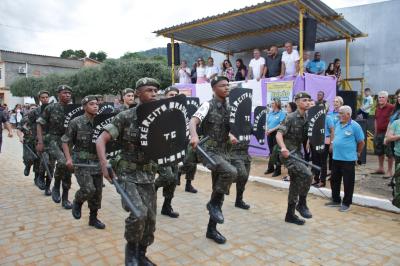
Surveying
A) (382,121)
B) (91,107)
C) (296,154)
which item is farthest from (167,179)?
(382,121)

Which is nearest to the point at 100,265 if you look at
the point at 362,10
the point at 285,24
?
the point at 285,24

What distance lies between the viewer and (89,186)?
4.97m

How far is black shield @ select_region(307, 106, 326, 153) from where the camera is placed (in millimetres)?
5379

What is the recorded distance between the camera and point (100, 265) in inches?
149

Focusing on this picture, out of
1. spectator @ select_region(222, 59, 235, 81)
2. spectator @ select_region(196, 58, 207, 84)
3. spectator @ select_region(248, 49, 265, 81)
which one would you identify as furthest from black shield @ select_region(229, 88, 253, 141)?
spectator @ select_region(196, 58, 207, 84)

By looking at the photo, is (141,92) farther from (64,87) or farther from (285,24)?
(285,24)

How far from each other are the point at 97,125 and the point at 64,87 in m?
1.71

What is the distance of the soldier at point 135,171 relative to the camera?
3.34 metres

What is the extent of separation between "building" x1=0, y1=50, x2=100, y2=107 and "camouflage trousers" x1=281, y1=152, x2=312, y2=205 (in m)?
44.7

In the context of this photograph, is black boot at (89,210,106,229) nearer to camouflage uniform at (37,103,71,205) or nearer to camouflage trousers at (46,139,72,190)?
camouflage trousers at (46,139,72,190)

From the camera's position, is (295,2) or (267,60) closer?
(295,2)

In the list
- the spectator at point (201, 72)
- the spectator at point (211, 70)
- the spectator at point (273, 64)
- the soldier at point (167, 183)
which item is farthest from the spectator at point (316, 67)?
the soldier at point (167, 183)

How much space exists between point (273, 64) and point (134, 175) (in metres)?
8.91

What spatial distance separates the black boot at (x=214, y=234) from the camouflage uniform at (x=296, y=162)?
1.33 meters
